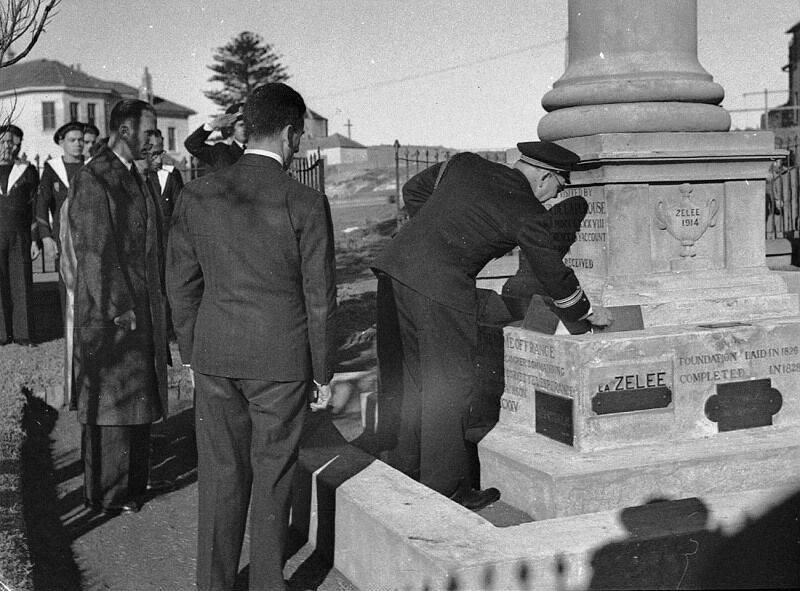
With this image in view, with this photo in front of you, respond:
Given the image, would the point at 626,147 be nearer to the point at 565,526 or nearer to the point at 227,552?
the point at 565,526

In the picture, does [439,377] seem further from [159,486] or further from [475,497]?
[159,486]

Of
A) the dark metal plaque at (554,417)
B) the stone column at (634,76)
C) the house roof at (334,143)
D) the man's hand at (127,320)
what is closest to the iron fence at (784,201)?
the stone column at (634,76)

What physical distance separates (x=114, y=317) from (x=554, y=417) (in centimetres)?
234

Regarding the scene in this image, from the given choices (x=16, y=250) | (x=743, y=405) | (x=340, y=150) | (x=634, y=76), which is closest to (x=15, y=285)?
(x=16, y=250)

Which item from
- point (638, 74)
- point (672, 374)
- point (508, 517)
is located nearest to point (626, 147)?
point (638, 74)

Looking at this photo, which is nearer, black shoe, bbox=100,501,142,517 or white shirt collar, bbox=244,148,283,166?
white shirt collar, bbox=244,148,283,166

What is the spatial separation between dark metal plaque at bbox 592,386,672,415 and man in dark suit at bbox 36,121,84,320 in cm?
525

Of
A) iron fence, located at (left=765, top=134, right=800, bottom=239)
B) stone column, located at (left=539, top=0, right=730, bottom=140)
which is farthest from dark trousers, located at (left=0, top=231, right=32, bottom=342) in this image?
iron fence, located at (left=765, top=134, right=800, bottom=239)

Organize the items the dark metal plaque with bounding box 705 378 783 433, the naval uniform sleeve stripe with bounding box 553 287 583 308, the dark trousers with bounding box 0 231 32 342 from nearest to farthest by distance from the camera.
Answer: the naval uniform sleeve stripe with bounding box 553 287 583 308
the dark metal plaque with bounding box 705 378 783 433
the dark trousers with bounding box 0 231 32 342

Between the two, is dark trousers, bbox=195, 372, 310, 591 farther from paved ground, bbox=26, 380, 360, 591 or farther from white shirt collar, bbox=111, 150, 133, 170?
white shirt collar, bbox=111, 150, 133, 170

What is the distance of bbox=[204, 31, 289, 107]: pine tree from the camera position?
63500 millimetres

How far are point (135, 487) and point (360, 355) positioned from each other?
14.3 feet

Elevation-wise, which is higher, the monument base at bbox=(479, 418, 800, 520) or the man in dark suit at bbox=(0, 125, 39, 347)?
the man in dark suit at bbox=(0, 125, 39, 347)

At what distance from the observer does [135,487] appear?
5.47 m
